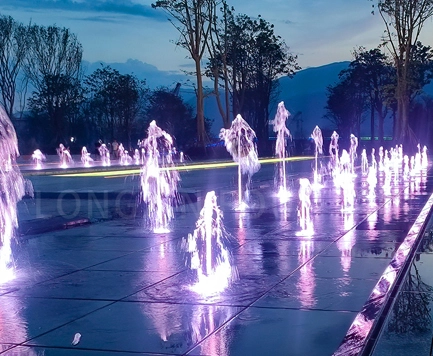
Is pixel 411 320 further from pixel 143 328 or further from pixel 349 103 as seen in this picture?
pixel 349 103

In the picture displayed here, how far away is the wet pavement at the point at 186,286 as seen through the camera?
480 cm

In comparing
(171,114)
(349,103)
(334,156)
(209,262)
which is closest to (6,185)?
(209,262)

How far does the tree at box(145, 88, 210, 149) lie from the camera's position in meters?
61.8

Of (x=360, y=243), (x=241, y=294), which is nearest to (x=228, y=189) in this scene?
(x=360, y=243)

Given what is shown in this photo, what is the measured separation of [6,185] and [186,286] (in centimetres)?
274

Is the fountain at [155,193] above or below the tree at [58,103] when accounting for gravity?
below

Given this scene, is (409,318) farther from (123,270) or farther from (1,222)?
(1,222)

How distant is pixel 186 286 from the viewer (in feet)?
21.1

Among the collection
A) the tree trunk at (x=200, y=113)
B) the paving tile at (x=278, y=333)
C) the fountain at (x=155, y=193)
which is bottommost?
the paving tile at (x=278, y=333)

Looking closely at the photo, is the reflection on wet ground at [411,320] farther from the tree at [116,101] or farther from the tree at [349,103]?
the tree at [349,103]

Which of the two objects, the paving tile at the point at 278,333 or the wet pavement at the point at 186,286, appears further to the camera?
the wet pavement at the point at 186,286

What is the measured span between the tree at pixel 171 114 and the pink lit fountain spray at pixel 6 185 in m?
52.7

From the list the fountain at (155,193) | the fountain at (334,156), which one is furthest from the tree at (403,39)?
the fountain at (155,193)

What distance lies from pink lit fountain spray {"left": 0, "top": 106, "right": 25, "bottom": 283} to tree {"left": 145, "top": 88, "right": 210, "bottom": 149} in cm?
5267
